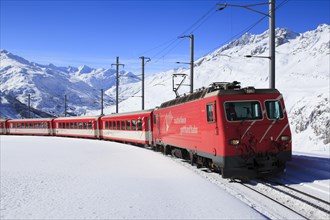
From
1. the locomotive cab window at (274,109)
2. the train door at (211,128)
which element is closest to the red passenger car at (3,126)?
the train door at (211,128)

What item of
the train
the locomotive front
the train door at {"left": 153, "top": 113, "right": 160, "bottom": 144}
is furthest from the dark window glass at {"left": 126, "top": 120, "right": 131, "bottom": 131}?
the locomotive front

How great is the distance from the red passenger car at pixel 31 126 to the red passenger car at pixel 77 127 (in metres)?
1.69

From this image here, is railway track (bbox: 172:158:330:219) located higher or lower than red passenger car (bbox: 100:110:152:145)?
lower

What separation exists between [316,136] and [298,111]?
24.2ft

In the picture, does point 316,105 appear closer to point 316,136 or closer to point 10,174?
point 316,136

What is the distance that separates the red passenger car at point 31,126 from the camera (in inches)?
1925

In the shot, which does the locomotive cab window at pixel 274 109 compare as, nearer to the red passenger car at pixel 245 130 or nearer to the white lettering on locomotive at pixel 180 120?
the red passenger car at pixel 245 130

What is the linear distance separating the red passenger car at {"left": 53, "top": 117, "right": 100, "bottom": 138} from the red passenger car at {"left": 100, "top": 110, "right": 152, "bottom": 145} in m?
1.71

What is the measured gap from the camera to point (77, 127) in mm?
42250

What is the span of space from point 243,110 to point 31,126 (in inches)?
1765

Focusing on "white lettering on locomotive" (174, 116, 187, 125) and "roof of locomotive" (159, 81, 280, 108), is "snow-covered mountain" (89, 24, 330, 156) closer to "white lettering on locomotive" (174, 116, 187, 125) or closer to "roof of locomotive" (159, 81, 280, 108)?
"white lettering on locomotive" (174, 116, 187, 125)

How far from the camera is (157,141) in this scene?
72.4ft

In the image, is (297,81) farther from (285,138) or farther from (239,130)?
(239,130)

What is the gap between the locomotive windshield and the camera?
452 inches
